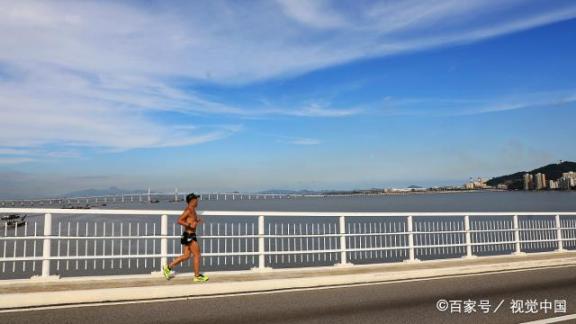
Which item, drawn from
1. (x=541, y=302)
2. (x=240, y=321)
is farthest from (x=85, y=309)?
(x=541, y=302)

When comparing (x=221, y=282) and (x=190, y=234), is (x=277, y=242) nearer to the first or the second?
(x=221, y=282)

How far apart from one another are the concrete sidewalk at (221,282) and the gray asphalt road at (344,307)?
0.42m

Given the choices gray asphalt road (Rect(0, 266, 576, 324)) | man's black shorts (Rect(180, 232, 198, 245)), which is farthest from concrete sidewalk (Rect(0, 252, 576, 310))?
man's black shorts (Rect(180, 232, 198, 245))

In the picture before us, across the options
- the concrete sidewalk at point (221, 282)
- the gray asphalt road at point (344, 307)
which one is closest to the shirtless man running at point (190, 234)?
the concrete sidewalk at point (221, 282)

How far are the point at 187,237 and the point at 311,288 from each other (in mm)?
2769

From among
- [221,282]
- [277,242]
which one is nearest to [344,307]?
[221,282]

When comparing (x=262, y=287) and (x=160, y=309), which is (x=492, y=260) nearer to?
(x=262, y=287)

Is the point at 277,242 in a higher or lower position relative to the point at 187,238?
lower

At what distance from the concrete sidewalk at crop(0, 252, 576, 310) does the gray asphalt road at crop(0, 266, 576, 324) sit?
16.4 inches

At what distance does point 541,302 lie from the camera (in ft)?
25.7

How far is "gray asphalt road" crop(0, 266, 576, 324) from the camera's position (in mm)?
6559

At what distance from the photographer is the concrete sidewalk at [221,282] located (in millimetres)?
7414

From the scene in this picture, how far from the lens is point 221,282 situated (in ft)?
28.9

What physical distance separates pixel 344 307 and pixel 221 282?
261 cm
